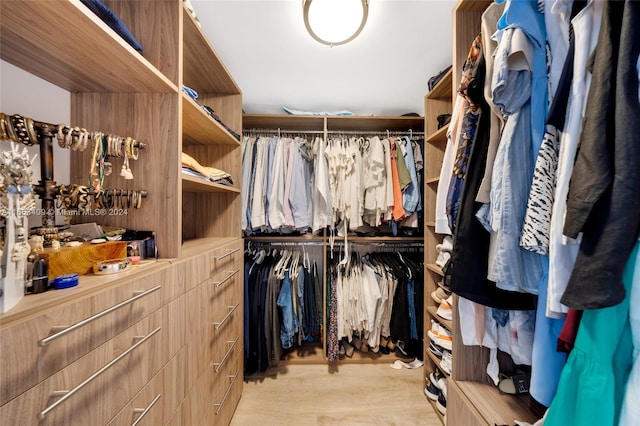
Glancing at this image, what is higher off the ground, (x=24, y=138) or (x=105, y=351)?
(x=24, y=138)

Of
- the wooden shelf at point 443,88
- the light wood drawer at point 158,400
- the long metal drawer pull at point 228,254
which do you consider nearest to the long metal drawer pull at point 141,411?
the light wood drawer at point 158,400

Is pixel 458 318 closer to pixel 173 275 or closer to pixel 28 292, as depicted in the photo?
pixel 173 275

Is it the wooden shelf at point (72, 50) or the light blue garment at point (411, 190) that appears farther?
the light blue garment at point (411, 190)

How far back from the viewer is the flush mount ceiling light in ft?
3.44

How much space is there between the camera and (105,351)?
52 cm

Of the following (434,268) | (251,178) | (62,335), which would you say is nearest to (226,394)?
(62,335)

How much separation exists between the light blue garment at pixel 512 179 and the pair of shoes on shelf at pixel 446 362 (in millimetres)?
941

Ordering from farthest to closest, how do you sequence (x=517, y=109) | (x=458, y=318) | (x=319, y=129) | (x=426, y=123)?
(x=319, y=129)
(x=426, y=123)
(x=458, y=318)
(x=517, y=109)

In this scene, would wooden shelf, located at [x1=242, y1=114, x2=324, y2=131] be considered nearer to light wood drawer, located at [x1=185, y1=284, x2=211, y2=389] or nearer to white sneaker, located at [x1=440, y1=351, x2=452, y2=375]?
light wood drawer, located at [x1=185, y1=284, x2=211, y2=389]

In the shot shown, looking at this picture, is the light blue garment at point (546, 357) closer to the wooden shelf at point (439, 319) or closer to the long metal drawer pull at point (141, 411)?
the wooden shelf at point (439, 319)

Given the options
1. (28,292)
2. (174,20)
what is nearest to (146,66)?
(174,20)

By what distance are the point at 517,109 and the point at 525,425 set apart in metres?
0.94

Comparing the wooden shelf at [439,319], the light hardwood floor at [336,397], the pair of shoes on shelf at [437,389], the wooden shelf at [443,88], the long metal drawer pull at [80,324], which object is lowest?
the light hardwood floor at [336,397]

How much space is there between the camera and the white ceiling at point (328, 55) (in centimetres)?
111
